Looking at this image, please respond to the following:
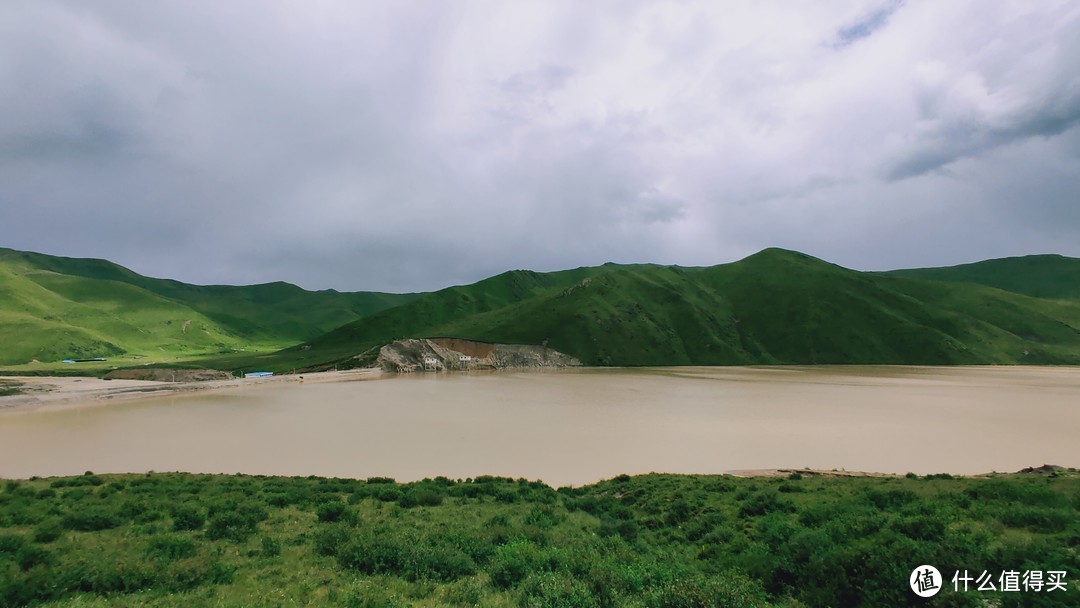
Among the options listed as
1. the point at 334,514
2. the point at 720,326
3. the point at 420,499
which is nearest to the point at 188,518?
the point at 334,514

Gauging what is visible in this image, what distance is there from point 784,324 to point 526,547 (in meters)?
175

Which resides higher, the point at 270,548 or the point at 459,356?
the point at 459,356

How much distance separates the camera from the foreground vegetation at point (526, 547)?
7426 millimetres

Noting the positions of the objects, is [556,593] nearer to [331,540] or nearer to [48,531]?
[331,540]

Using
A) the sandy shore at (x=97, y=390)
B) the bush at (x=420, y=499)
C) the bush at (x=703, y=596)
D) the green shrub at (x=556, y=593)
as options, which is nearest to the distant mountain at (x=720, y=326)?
the sandy shore at (x=97, y=390)

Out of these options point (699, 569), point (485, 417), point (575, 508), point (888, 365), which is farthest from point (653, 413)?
point (888, 365)

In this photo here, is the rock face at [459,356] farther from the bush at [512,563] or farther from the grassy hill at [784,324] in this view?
the bush at [512,563]

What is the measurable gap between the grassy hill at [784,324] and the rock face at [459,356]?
3.93m

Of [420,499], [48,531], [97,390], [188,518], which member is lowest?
[97,390]

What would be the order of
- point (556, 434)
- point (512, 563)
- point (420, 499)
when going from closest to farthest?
point (512, 563)
point (420, 499)
point (556, 434)

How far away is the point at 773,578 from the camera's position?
356 inches

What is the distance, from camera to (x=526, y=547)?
10312 millimetres

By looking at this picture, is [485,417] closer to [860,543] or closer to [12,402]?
[860,543]

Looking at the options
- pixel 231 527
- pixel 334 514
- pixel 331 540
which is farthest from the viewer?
pixel 334 514
